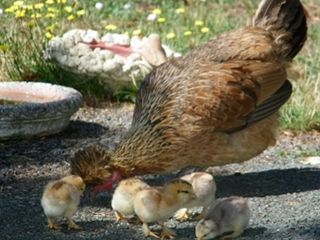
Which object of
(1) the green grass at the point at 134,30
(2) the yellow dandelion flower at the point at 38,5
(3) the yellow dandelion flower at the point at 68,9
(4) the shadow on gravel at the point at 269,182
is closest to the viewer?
(4) the shadow on gravel at the point at 269,182

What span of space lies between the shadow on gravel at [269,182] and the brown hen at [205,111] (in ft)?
0.87

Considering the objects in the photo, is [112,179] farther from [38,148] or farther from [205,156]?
[38,148]

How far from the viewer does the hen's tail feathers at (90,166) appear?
7.35 m

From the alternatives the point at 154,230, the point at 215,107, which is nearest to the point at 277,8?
the point at 215,107

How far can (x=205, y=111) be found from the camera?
7.68m

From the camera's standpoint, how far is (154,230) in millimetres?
7055

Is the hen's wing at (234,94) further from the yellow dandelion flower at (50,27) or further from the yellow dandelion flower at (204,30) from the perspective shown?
the yellow dandelion flower at (204,30)

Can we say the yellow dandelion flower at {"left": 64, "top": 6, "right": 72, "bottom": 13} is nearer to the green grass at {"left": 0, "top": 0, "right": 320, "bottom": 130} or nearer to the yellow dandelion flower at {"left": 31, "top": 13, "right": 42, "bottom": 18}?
the green grass at {"left": 0, "top": 0, "right": 320, "bottom": 130}

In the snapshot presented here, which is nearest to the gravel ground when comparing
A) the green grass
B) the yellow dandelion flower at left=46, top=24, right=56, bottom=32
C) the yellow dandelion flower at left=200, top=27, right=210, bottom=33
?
the green grass

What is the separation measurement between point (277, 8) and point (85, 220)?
2.55 metres

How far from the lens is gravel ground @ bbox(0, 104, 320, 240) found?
275 inches

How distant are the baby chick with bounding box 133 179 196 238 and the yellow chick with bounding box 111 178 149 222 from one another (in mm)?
89

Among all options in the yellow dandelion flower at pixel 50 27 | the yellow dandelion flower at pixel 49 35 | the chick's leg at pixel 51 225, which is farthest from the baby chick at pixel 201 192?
the yellow dandelion flower at pixel 50 27

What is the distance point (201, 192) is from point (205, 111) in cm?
80
